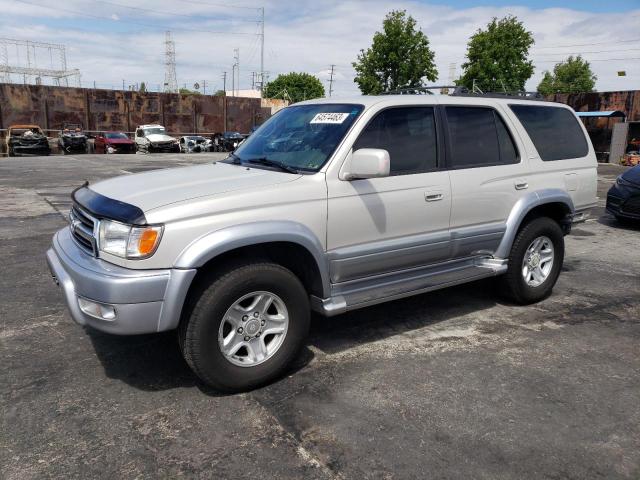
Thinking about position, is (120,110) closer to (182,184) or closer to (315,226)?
(182,184)

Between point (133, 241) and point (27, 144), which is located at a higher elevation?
point (133, 241)

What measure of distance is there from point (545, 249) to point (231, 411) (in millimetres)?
3397

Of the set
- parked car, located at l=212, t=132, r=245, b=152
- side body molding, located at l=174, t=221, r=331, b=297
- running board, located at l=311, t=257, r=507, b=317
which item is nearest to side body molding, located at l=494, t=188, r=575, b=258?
running board, located at l=311, t=257, r=507, b=317

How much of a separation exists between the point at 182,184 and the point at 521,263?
9.99 ft

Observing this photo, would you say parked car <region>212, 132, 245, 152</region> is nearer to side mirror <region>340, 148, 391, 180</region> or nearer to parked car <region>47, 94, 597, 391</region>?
parked car <region>47, 94, 597, 391</region>

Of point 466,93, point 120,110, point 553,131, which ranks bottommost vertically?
point 553,131

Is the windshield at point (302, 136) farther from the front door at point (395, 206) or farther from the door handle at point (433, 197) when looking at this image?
the door handle at point (433, 197)

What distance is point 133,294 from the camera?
283cm

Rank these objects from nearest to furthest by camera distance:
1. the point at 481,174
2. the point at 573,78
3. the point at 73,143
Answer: the point at 481,174 → the point at 73,143 → the point at 573,78

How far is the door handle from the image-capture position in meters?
3.93

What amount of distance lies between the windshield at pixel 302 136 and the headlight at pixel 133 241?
45.7 inches

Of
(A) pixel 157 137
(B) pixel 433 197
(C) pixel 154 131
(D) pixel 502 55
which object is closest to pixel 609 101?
(D) pixel 502 55

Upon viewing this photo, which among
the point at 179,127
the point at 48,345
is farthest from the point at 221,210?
the point at 179,127

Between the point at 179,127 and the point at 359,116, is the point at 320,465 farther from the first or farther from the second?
the point at 179,127
